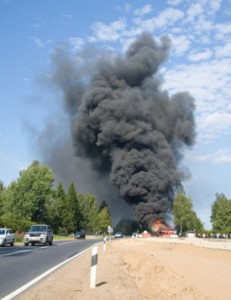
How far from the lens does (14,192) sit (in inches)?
2923

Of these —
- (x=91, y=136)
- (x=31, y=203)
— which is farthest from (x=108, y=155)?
(x=31, y=203)

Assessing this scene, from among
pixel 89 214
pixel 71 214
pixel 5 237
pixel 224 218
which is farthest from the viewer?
pixel 89 214

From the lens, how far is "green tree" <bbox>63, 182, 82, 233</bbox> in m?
97.4

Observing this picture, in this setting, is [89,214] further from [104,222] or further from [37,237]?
[37,237]

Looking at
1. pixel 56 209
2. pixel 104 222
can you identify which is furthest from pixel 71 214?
pixel 104 222

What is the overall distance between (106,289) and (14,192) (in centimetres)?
6705

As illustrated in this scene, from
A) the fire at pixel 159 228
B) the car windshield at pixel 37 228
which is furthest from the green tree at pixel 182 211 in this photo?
the car windshield at pixel 37 228

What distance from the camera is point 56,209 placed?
8044 cm

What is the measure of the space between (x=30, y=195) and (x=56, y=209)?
8.21 metres

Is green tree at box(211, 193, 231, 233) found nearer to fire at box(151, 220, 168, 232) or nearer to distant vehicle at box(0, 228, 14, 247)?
fire at box(151, 220, 168, 232)

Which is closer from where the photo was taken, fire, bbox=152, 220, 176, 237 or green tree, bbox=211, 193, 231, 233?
fire, bbox=152, 220, 176, 237

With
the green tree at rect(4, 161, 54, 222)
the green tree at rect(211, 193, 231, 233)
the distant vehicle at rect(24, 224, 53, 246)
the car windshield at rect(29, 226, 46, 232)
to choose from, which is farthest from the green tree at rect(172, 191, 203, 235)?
the distant vehicle at rect(24, 224, 53, 246)

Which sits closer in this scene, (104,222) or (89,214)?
(89,214)

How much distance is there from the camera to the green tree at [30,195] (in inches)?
2884
